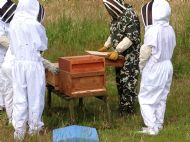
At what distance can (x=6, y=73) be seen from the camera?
8.78 meters

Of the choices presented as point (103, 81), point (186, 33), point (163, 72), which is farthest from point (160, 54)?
point (186, 33)

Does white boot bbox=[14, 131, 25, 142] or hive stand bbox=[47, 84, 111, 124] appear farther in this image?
hive stand bbox=[47, 84, 111, 124]

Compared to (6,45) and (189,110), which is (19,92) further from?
(189,110)

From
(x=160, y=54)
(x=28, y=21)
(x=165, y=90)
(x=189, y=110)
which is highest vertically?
(x=28, y=21)

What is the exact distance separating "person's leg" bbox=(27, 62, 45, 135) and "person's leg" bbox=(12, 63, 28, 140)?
0.08m

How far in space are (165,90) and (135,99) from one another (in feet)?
5.09

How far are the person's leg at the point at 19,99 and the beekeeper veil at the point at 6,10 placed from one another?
1.84 meters

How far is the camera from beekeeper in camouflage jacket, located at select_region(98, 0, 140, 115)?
9.20 m

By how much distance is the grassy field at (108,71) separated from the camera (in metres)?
8.18

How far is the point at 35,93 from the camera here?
7918mm

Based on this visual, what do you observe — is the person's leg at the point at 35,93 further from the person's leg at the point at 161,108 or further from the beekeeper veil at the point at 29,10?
the person's leg at the point at 161,108

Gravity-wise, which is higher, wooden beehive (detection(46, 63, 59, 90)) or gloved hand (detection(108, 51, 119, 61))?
gloved hand (detection(108, 51, 119, 61))

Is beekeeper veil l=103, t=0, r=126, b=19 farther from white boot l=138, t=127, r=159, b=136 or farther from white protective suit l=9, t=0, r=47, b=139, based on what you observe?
white boot l=138, t=127, r=159, b=136

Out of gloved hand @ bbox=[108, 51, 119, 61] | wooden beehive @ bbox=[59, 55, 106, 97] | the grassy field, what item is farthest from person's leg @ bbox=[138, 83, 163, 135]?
gloved hand @ bbox=[108, 51, 119, 61]
